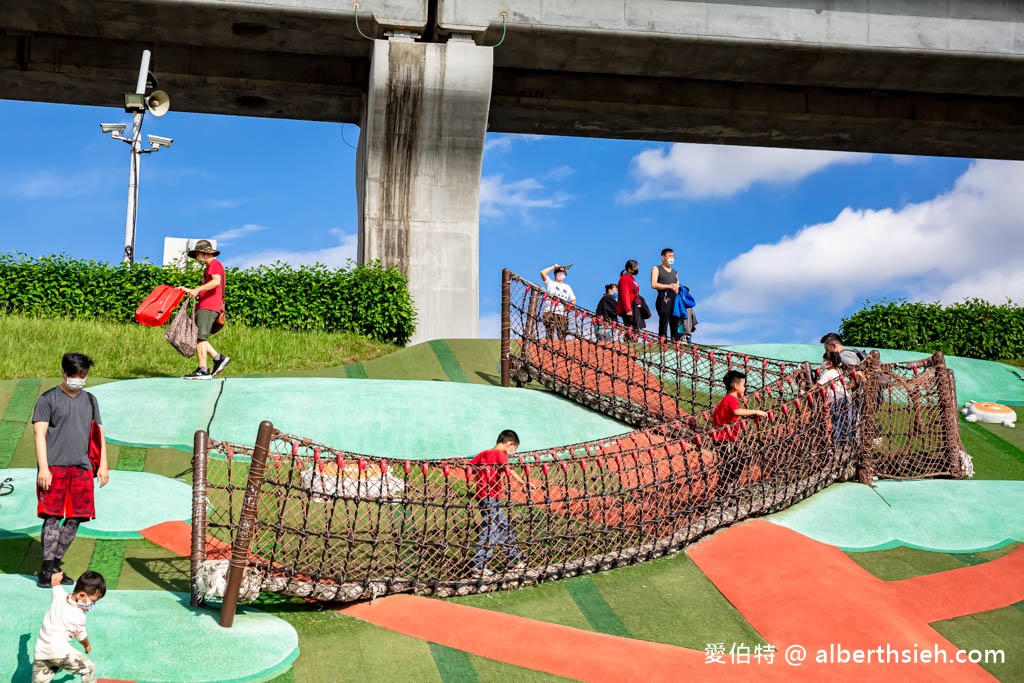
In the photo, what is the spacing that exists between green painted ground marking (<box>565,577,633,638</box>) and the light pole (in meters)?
11.8

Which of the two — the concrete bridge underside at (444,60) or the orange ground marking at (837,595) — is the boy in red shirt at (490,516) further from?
the concrete bridge underside at (444,60)

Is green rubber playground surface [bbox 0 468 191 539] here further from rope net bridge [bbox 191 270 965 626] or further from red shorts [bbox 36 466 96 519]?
red shorts [bbox 36 466 96 519]

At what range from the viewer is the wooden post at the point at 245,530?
5762 mm

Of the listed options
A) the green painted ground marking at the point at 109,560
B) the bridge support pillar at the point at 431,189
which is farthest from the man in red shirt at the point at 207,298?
the bridge support pillar at the point at 431,189

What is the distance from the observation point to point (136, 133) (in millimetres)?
19172

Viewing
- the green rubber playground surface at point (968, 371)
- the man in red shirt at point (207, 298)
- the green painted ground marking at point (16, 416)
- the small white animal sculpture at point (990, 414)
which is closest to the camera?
the green painted ground marking at point (16, 416)

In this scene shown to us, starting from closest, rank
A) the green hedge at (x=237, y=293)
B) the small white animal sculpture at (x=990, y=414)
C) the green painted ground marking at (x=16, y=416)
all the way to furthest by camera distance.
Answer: the green painted ground marking at (x=16, y=416) < the small white animal sculpture at (x=990, y=414) < the green hedge at (x=237, y=293)

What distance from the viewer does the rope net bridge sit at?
6211 millimetres

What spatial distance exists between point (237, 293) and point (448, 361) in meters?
4.08

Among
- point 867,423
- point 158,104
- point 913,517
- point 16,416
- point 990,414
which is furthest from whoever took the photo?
point 158,104

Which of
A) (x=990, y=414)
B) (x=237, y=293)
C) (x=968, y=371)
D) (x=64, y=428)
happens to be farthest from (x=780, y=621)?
(x=237, y=293)

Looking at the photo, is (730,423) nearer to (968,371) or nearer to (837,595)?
(837,595)

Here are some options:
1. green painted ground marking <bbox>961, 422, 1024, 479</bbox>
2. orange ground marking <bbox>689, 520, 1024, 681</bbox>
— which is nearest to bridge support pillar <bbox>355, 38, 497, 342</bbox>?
green painted ground marking <bbox>961, 422, 1024, 479</bbox>

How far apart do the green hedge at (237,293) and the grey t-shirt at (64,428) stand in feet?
30.3
